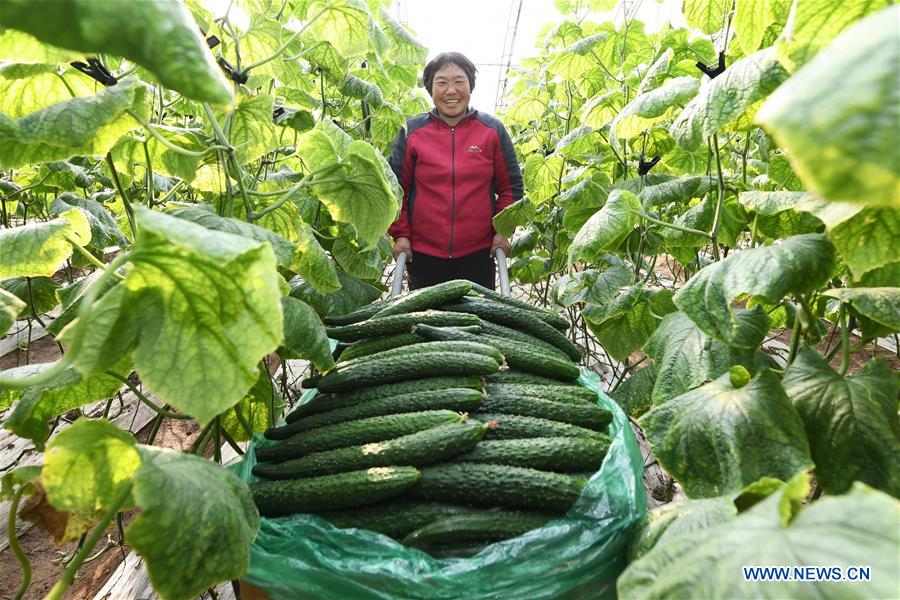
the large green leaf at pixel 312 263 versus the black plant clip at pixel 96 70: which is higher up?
the black plant clip at pixel 96 70

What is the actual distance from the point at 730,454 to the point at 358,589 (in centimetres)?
74

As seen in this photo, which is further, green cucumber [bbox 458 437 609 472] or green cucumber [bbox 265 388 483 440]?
green cucumber [bbox 265 388 483 440]

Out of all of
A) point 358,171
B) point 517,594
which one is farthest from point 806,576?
point 358,171

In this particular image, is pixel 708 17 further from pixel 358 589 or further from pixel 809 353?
pixel 358 589

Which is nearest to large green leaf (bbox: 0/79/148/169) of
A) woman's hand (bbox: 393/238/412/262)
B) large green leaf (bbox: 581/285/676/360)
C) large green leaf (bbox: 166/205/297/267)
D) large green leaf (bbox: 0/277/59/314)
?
large green leaf (bbox: 166/205/297/267)

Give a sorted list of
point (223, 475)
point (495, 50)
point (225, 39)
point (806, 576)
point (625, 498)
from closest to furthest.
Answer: point (806, 576)
point (223, 475)
point (625, 498)
point (225, 39)
point (495, 50)

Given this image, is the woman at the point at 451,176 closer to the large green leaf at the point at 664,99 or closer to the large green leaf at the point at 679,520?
the large green leaf at the point at 664,99

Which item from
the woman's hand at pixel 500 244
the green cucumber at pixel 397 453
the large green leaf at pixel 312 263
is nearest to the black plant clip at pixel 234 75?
the large green leaf at pixel 312 263

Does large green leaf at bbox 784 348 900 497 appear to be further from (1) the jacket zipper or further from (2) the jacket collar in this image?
(2) the jacket collar

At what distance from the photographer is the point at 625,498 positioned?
1184 millimetres

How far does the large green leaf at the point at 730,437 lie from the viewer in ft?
3.10

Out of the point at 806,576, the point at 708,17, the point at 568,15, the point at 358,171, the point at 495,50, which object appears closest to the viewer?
the point at 806,576

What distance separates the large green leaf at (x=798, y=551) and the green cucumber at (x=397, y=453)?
2.24 feet

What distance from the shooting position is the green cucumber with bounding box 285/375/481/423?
5.04 feet
